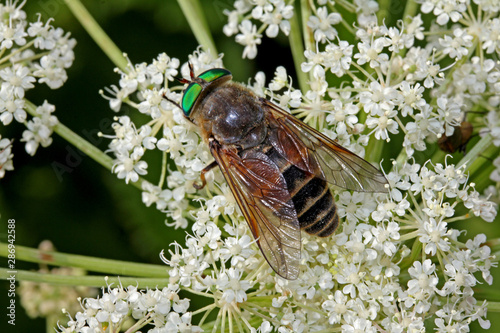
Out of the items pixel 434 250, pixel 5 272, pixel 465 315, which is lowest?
pixel 465 315

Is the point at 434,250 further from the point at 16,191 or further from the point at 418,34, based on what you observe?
the point at 16,191

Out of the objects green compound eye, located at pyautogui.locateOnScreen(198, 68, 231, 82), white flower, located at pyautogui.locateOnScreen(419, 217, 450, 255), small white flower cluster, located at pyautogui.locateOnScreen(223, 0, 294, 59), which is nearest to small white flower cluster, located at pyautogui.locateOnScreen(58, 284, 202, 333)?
green compound eye, located at pyautogui.locateOnScreen(198, 68, 231, 82)

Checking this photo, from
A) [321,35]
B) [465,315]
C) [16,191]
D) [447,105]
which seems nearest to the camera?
[465,315]

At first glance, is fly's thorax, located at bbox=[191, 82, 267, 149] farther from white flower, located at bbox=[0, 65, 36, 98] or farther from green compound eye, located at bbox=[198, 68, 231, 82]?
white flower, located at bbox=[0, 65, 36, 98]

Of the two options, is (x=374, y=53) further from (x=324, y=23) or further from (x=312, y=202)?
(x=312, y=202)

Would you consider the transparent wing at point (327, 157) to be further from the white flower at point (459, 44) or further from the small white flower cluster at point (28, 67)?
the small white flower cluster at point (28, 67)

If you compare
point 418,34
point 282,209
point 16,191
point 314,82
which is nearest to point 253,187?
point 282,209
